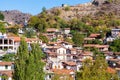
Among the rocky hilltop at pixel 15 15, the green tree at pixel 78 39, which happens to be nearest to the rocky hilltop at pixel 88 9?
the rocky hilltop at pixel 15 15

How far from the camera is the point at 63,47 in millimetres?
51938

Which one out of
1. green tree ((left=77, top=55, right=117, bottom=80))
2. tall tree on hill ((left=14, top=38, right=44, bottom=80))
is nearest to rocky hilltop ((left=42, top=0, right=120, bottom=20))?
tall tree on hill ((left=14, top=38, right=44, bottom=80))

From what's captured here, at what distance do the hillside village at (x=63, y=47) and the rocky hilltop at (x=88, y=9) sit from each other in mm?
11870

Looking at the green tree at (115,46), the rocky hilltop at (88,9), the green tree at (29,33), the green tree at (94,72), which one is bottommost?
the green tree at (115,46)

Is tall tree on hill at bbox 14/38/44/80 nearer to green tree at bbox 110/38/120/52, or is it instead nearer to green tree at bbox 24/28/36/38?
green tree at bbox 110/38/120/52

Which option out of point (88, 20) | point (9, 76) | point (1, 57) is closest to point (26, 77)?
point (9, 76)

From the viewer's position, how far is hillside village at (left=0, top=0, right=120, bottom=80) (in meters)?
39.2

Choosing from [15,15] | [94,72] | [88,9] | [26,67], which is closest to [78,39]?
→ [88,9]

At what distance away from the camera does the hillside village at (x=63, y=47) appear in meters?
39.2

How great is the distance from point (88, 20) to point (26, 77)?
57497mm

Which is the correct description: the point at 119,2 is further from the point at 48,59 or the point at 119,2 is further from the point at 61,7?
the point at 48,59

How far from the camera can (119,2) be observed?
96750 millimetres

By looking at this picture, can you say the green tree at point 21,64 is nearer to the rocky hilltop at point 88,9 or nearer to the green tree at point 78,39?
the green tree at point 78,39

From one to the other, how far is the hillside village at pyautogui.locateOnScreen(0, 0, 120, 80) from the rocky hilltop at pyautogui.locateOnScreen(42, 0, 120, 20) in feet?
38.9
